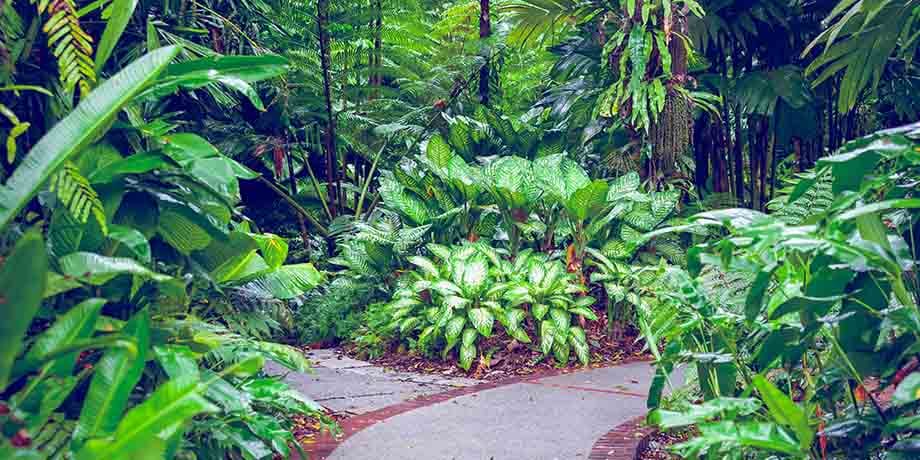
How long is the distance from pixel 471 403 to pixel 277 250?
1730 mm

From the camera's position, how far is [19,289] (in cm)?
138

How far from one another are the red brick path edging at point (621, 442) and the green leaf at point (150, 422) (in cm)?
222

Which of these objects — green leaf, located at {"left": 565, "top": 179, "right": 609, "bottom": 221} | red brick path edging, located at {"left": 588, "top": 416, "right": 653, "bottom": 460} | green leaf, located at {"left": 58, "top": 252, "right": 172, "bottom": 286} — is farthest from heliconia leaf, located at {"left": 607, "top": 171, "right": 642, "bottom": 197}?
green leaf, located at {"left": 58, "top": 252, "right": 172, "bottom": 286}

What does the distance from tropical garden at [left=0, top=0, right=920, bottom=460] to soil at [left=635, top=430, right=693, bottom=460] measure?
123 millimetres

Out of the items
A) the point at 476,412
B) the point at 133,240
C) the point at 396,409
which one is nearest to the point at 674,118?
the point at 476,412

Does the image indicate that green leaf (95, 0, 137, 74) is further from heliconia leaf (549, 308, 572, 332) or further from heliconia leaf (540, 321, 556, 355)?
heliconia leaf (549, 308, 572, 332)

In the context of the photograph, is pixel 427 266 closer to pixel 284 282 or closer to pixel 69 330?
pixel 284 282

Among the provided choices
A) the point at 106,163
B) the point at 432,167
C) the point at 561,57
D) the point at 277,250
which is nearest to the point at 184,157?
the point at 106,163

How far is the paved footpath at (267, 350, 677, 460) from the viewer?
3.57 meters

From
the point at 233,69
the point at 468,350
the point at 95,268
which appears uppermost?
the point at 233,69

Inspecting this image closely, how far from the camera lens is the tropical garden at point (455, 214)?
6.52 ft

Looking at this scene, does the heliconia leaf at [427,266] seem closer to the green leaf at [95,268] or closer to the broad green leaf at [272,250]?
the broad green leaf at [272,250]

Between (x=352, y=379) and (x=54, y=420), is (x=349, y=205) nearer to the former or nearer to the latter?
(x=352, y=379)

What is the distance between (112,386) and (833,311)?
208 cm
